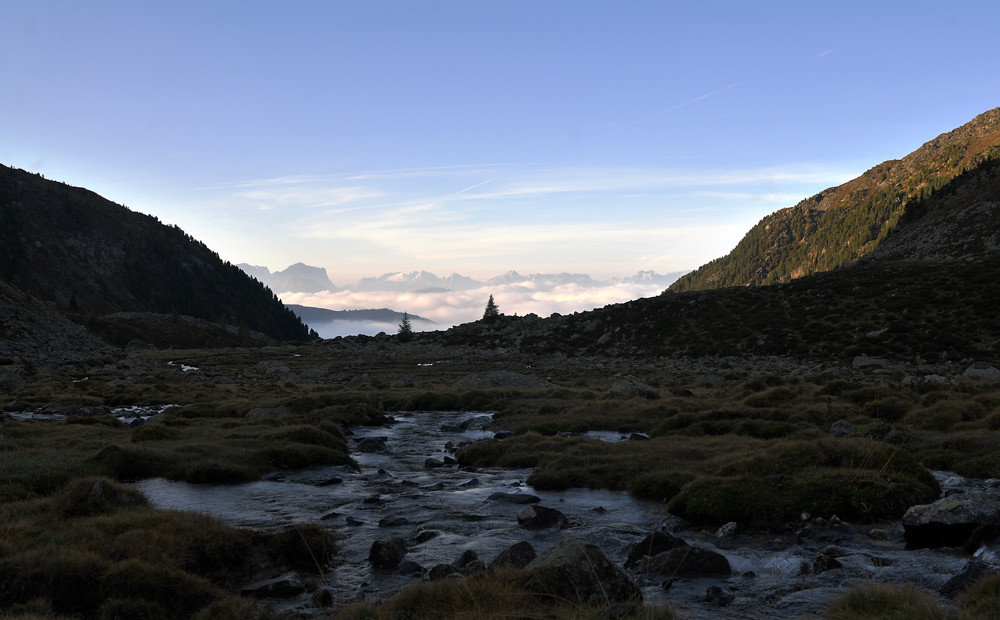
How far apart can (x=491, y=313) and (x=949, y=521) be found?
12706 cm

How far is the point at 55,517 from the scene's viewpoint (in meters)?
13.1

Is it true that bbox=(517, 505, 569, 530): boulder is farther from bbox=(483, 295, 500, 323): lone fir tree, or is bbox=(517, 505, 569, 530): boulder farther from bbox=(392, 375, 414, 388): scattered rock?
bbox=(483, 295, 500, 323): lone fir tree

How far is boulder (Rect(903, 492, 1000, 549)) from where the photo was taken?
12.0 meters

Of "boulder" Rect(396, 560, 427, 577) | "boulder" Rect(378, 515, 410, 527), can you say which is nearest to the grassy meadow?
"boulder" Rect(396, 560, 427, 577)

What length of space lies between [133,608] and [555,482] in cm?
1258

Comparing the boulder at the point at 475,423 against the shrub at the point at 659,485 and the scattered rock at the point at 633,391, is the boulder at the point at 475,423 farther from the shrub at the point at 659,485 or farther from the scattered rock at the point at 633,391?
the shrub at the point at 659,485

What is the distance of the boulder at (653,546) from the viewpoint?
12070 millimetres

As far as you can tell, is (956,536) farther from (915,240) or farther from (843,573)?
(915,240)

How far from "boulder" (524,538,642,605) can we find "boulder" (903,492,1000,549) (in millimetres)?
6811

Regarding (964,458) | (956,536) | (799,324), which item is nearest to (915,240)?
(799,324)

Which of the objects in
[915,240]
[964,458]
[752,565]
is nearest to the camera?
[752,565]

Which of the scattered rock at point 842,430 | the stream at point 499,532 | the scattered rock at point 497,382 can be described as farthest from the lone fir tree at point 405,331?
the scattered rock at point 842,430

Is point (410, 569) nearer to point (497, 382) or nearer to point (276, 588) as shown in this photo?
point (276, 588)

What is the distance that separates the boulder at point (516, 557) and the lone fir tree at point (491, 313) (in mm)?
120238
